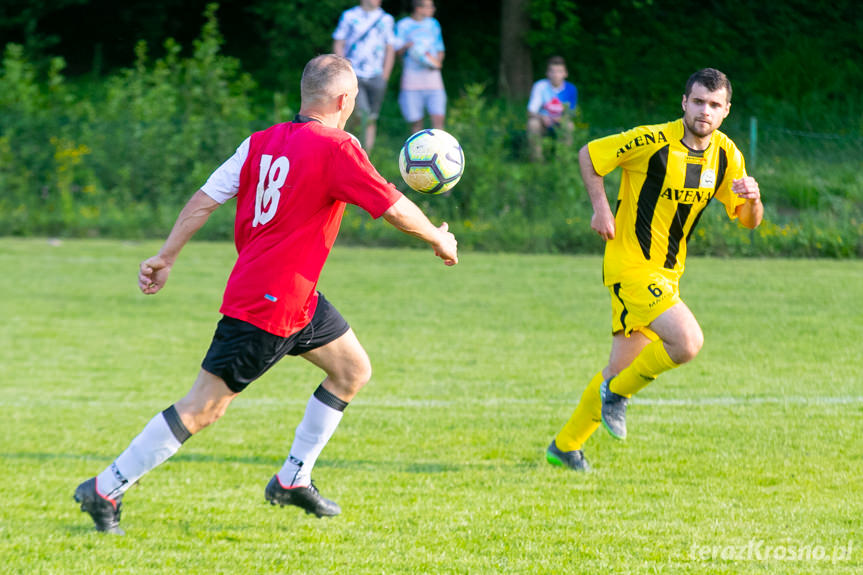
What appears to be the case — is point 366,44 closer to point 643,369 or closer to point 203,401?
point 643,369

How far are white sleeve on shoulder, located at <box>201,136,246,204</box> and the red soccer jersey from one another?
4 centimetres

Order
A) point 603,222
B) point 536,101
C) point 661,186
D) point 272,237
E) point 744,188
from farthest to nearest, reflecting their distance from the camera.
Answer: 1. point 536,101
2. point 661,186
3. point 603,222
4. point 744,188
5. point 272,237

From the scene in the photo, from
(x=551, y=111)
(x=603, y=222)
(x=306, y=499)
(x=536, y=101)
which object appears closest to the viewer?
(x=306, y=499)

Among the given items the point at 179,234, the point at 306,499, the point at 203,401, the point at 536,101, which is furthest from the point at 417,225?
the point at 536,101

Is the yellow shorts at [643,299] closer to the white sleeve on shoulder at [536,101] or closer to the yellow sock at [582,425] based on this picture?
the yellow sock at [582,425]

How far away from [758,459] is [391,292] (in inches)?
238

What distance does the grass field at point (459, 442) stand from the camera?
163 inches

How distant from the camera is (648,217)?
18.6ft

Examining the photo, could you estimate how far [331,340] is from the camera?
15.2 feet

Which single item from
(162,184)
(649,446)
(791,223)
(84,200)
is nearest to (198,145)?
(162,184)

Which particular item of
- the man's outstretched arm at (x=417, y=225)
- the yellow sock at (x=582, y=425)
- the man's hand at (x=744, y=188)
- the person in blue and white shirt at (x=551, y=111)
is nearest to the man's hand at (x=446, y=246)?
the man's outstretched arm at (x=417, y=225)

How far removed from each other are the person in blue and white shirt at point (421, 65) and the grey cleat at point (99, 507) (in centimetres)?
1075

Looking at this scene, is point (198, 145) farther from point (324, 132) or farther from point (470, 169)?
point (324, 132)

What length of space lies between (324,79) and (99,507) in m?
1.87
